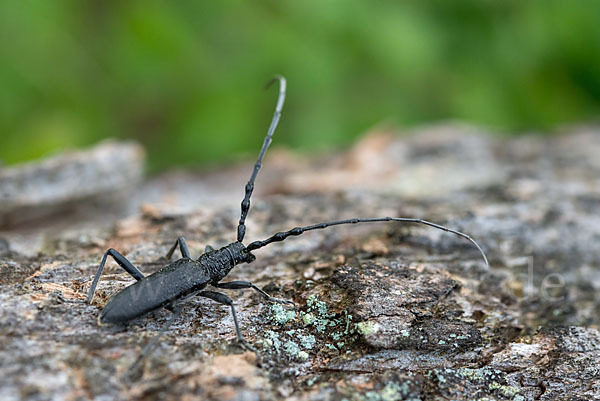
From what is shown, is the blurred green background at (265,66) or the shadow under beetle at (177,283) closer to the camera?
the shadow under beetle at (177,283)

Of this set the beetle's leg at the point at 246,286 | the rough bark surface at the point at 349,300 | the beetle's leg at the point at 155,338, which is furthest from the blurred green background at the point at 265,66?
the beetle's leg at the point at 155,338

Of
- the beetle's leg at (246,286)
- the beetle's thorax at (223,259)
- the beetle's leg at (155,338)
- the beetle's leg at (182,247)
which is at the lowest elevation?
the beetle's leg at (155,338)

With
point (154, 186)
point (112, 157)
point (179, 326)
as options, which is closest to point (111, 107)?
point (154, 186)

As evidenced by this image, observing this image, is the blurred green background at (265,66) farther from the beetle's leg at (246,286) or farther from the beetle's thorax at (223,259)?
the beetle's leg at (246,286)

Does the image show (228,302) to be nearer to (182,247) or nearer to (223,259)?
(223,259)

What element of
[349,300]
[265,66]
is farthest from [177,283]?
[265,66]

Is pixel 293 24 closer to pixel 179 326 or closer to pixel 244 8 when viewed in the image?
pixel 244 8

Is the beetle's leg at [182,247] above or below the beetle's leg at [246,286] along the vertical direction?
above
